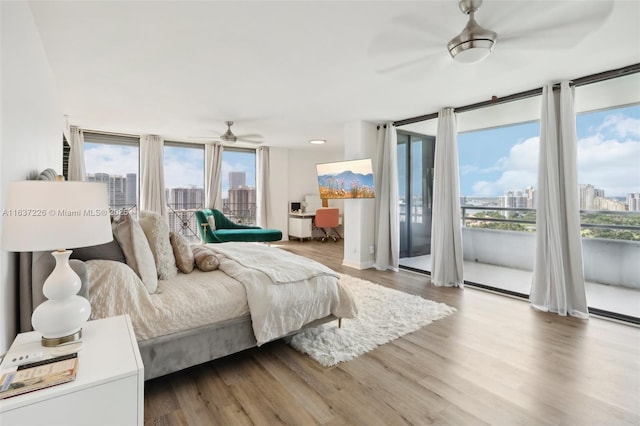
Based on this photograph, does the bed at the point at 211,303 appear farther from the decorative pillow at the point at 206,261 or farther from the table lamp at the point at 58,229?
the table lamp at the point at 58,229

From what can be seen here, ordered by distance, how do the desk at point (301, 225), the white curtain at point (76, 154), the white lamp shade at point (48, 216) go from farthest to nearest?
the desk at point (301, 225) → the white curtain at point (76, 154) → the white lamp shade at point (48, 216)

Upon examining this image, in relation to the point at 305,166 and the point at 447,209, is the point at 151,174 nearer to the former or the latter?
the point at 305,166

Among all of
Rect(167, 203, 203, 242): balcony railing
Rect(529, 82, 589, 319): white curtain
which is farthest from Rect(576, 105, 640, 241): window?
Rect(167, 203, 203, 242): balcony railing

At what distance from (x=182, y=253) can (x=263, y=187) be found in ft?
17.1

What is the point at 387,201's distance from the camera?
5.14 meters

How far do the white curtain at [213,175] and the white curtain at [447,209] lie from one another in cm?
480

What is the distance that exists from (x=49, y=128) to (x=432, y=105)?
420cm

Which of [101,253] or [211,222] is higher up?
[211,222]

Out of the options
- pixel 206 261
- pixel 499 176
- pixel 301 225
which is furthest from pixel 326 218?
pixel 206 261

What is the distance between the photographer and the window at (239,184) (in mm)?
7516

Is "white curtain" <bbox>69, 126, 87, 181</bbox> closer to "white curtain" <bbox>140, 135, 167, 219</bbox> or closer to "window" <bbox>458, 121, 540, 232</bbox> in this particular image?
"white curtain" <bbox>140, 135, 167, 219</bbox>

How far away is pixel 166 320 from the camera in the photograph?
1928mm

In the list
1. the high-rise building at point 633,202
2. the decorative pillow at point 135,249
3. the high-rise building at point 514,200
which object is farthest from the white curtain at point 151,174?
the high-rise building at point 633,202

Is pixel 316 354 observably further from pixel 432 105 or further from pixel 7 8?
pixel 432 105
